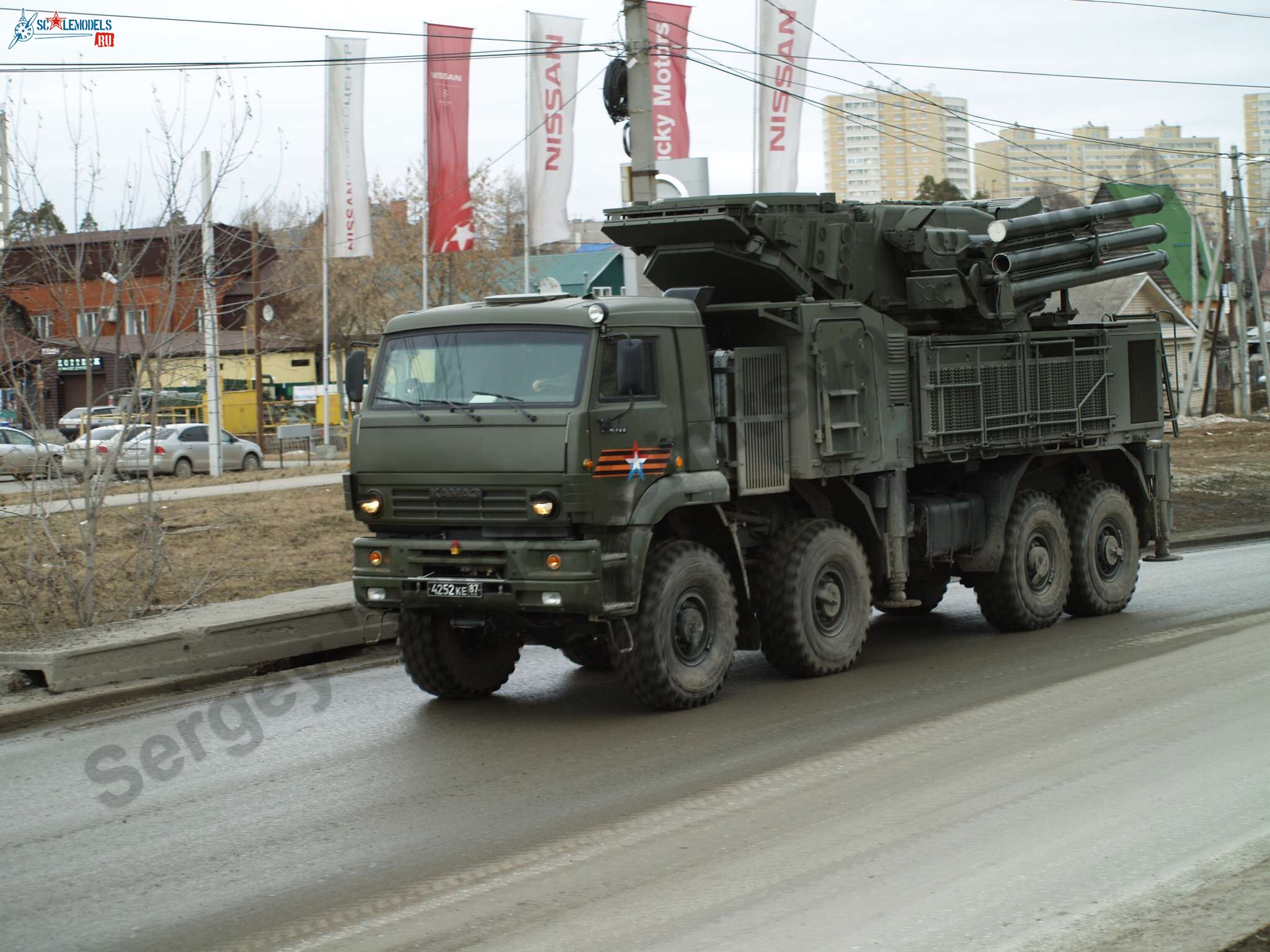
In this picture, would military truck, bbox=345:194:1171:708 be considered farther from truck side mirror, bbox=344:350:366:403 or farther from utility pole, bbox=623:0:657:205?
utility pole, bbox=623:0:657:205

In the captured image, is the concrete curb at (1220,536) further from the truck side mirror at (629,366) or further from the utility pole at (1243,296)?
the utility pole at (1243,296)

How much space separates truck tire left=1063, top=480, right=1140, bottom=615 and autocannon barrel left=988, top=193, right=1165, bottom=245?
Answer: 95.8 inches

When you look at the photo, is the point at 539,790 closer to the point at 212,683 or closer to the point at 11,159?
the point at 212,683

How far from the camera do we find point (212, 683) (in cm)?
1098

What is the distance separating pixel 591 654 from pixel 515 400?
263 cm

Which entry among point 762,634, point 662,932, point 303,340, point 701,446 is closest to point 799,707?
point 762,634

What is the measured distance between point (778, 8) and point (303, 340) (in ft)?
153

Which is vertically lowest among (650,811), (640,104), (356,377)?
(650,811)

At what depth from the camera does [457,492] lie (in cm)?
929

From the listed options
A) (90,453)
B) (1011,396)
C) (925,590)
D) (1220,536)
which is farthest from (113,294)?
(1220,536)

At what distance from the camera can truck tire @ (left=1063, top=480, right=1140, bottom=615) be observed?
13383 millimetres

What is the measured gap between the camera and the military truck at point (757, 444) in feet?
30.1

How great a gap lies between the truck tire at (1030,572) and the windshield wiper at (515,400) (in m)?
5.23

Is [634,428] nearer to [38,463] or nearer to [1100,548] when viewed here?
[38,463]
